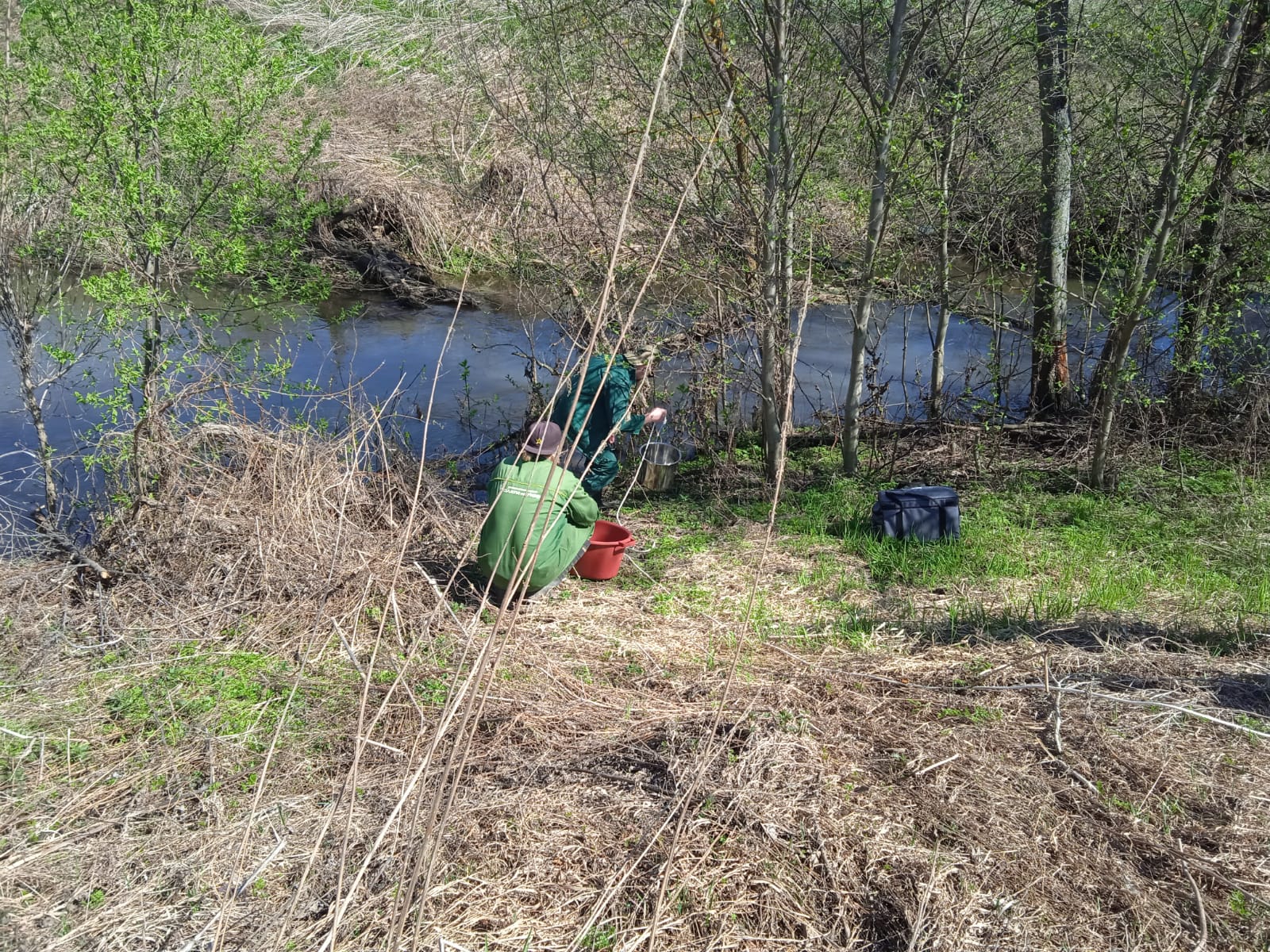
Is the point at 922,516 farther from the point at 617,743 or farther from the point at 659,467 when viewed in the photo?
the point at 617,743

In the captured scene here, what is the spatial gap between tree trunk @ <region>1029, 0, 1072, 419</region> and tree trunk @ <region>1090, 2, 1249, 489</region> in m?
0.62

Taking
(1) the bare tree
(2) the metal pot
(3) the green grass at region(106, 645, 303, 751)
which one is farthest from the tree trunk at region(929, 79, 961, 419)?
(3) the green grass at region(106, 645, 303, 751)

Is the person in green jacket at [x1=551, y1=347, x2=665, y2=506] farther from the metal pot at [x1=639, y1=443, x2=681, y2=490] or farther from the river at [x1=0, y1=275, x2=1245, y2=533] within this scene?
the river at [x1=0, y1=275, x2=1245, y2=533]

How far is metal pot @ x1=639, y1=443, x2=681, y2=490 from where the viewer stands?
→ 27.1ft

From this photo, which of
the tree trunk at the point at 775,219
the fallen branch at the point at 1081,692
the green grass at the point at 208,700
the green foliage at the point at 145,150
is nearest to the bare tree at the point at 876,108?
the tree trunk at the point at 775,219

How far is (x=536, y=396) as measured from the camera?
31.2 feet

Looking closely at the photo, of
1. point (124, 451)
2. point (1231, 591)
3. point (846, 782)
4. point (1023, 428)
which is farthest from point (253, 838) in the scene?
point (1023, 428)

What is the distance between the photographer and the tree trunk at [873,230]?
6.95 metres

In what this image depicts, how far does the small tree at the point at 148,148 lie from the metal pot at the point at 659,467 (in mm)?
3149

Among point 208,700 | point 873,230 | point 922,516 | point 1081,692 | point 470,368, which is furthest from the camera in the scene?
point 470,368

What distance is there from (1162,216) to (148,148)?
6.87m

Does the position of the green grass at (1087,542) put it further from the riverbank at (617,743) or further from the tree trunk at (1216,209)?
the tree trunk at (1216,209)

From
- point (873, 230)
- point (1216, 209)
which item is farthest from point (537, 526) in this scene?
point (1216, 209)

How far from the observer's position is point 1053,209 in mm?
8477
